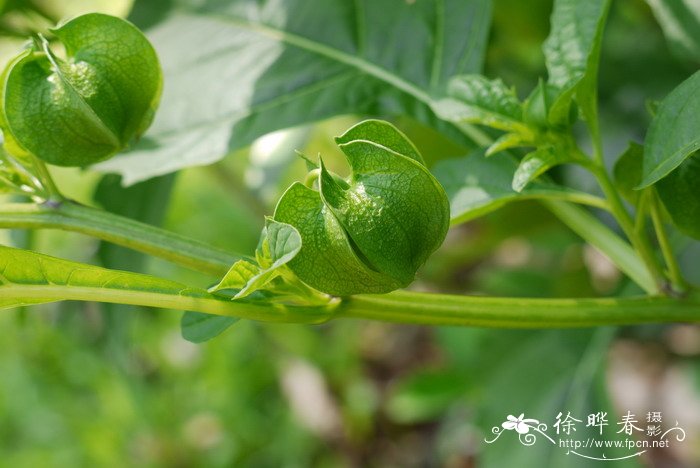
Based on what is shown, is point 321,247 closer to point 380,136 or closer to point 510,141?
point 380,136

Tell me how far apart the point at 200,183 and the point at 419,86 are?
198cm

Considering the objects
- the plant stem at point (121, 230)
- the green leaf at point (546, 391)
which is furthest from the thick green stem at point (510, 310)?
the green leaf at point (546, 391)

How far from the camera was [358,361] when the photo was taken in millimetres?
2475

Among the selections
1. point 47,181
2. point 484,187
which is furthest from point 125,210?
point 484,187

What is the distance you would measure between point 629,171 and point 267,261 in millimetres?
351

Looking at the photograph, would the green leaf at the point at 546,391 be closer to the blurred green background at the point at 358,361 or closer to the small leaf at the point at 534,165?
the blurred green background at the point at 358,361

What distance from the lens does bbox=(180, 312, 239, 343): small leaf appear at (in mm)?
586

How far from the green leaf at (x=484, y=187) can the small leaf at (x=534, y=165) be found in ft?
0.22

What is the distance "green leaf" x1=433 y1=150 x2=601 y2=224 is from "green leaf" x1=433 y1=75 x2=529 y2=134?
7cm

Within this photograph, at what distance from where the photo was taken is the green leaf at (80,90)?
60 centimetres

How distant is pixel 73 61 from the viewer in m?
0.63

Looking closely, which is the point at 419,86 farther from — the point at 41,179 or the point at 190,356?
the point at 190,356

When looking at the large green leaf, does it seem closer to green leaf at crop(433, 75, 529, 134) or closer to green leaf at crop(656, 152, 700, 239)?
green leaf at crop(433, 75, 529, 134)

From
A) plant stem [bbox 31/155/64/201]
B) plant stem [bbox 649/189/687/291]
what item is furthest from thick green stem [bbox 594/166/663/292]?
plant stem [bbox 31/155/64/201]
